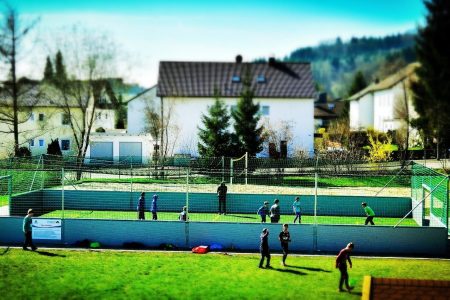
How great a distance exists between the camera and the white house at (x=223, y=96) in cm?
5003

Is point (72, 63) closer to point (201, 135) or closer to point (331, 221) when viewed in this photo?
point (201, 135)

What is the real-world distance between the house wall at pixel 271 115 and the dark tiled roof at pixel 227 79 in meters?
0.59

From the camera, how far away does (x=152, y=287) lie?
15555 millimetres

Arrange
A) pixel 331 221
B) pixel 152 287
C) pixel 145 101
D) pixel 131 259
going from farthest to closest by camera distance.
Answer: pixel 145 101
pixel 331 221
pixel 131 259
pixel 152 287

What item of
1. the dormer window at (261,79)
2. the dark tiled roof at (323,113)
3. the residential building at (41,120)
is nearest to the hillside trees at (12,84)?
the residential building at (41,120)

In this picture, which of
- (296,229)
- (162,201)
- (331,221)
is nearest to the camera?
(296,229)

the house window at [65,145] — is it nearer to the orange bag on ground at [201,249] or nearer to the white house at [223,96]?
the white house at [223,96]

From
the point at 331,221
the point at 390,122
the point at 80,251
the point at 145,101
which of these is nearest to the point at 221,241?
the point at 80,251

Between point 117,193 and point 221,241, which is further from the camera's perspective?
point 117,193

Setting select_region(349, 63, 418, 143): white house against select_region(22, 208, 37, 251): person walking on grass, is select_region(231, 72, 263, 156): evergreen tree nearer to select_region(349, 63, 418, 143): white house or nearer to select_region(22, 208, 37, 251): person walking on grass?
select_region(349, 63, 418, 143): white house

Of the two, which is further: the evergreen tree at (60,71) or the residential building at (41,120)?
the evergreen tree at (60,71)

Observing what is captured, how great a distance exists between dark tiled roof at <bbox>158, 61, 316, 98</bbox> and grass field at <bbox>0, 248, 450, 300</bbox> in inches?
1267

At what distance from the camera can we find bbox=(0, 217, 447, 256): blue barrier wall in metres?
20.0

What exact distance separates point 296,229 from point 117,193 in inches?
469
